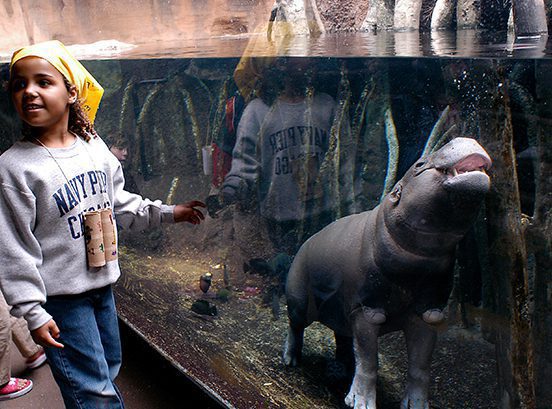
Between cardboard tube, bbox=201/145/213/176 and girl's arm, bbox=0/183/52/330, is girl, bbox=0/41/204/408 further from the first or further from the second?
→ cardboard tube, bbox=201/145/213/176

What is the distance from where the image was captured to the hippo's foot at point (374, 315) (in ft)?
6.95

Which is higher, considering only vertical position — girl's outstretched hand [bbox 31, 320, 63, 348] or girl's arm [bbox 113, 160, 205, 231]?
girl's arm [bbox 113, 160, 205, 231]

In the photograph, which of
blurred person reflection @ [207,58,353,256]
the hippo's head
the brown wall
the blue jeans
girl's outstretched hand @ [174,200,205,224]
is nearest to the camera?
the hippo's head

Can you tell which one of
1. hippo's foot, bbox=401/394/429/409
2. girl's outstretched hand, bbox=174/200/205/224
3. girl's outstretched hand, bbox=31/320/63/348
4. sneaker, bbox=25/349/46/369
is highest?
girl's outstretched hand, bbox=174/200/205/224

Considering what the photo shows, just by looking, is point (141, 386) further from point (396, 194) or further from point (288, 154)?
point (396, 194)

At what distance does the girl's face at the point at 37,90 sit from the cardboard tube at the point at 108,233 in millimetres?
387

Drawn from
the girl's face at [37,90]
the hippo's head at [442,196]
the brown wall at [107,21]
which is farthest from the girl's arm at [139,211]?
the brown wall at [107,21]

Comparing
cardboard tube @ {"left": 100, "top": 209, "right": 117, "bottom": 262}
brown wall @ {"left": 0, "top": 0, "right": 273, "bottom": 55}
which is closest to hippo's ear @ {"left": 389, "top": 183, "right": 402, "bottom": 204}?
cardboard tube @ {"left": 100, "top": 209, "right": 117, "bottom": 262}

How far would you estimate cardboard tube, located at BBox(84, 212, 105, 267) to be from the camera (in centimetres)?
208

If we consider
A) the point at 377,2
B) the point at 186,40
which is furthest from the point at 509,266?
the point at 186,40

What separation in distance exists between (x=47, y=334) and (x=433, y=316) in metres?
1.33

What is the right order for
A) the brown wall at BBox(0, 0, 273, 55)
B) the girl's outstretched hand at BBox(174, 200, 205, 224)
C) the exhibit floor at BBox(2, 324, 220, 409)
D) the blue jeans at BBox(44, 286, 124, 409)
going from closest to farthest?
the blue jeans at BBox(44, 286, 124, 409) → the girl's outstretched hand at BBox(174, 200, 205, 224) → the exhibit floor at BBox(2, 324, 220, 409) → the brown wall at BBox(0, 0, 273, 55)

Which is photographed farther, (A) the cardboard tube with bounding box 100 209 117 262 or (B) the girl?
(A) the cardboard tube with bounding box 100 209 117 262

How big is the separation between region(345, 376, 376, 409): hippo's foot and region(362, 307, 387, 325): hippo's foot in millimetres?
259
